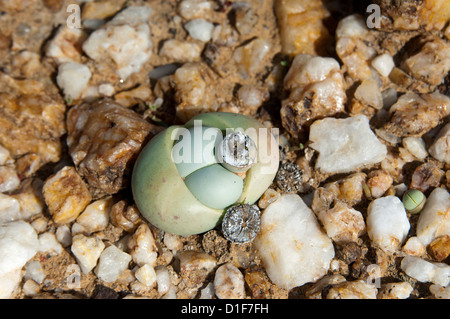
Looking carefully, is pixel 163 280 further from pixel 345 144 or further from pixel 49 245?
pixel 345 144

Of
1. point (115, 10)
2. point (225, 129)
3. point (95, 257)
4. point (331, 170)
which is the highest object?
point (115, 10)

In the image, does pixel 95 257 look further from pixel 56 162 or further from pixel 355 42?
pixel 355 42

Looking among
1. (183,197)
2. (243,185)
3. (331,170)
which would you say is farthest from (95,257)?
(331,170)

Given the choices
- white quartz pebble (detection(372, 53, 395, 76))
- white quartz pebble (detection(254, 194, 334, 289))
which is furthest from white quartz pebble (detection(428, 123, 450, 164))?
white quartz pebble (detection(254, 194, 334, 289))

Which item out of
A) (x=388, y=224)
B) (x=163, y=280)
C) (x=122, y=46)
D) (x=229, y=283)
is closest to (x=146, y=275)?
(x=163, y=280)

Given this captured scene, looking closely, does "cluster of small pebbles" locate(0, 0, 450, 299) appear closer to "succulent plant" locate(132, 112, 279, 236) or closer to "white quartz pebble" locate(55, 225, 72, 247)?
"white quartz pebble" locate(55, 225, 72, 247)
